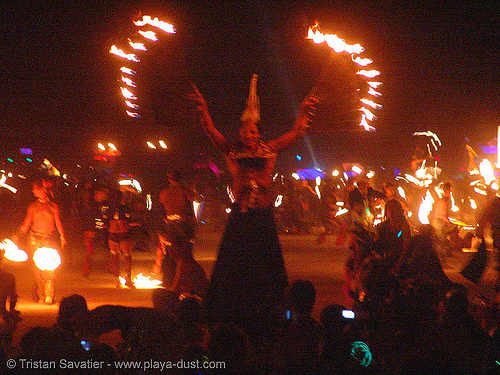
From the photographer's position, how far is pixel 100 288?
966cm

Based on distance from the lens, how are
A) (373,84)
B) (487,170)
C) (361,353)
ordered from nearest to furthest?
(361,353) < (373,84) < (487,170)

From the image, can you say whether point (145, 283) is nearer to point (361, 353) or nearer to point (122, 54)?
point (122, 54)

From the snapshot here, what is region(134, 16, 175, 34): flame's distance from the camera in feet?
17.1

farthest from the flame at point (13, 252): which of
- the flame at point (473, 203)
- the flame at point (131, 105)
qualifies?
the flame at point (473, 203)

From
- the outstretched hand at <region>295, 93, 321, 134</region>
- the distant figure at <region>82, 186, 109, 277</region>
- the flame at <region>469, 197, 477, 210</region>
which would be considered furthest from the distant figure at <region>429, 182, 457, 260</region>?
the outstretched hand at <region>295, 93, 321, 134</region>

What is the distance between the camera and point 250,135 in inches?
216

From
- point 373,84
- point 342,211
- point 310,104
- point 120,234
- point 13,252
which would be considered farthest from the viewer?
point 342,211

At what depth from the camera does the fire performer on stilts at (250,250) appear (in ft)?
17.3

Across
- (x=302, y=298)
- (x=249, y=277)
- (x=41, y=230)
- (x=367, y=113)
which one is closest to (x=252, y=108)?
(x=367, y=113)

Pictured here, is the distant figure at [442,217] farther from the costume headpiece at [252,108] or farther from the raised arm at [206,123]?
the raised arm at [206,123]

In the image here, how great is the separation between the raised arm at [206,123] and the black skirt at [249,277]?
2.30 feet

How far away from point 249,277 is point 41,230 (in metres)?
4.34

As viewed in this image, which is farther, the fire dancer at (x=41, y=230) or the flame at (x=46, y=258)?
the fire dancer at (x=41, y=230)

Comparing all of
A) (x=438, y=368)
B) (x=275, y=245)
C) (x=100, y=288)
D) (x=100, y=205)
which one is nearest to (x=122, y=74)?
(x=275, y=245)
